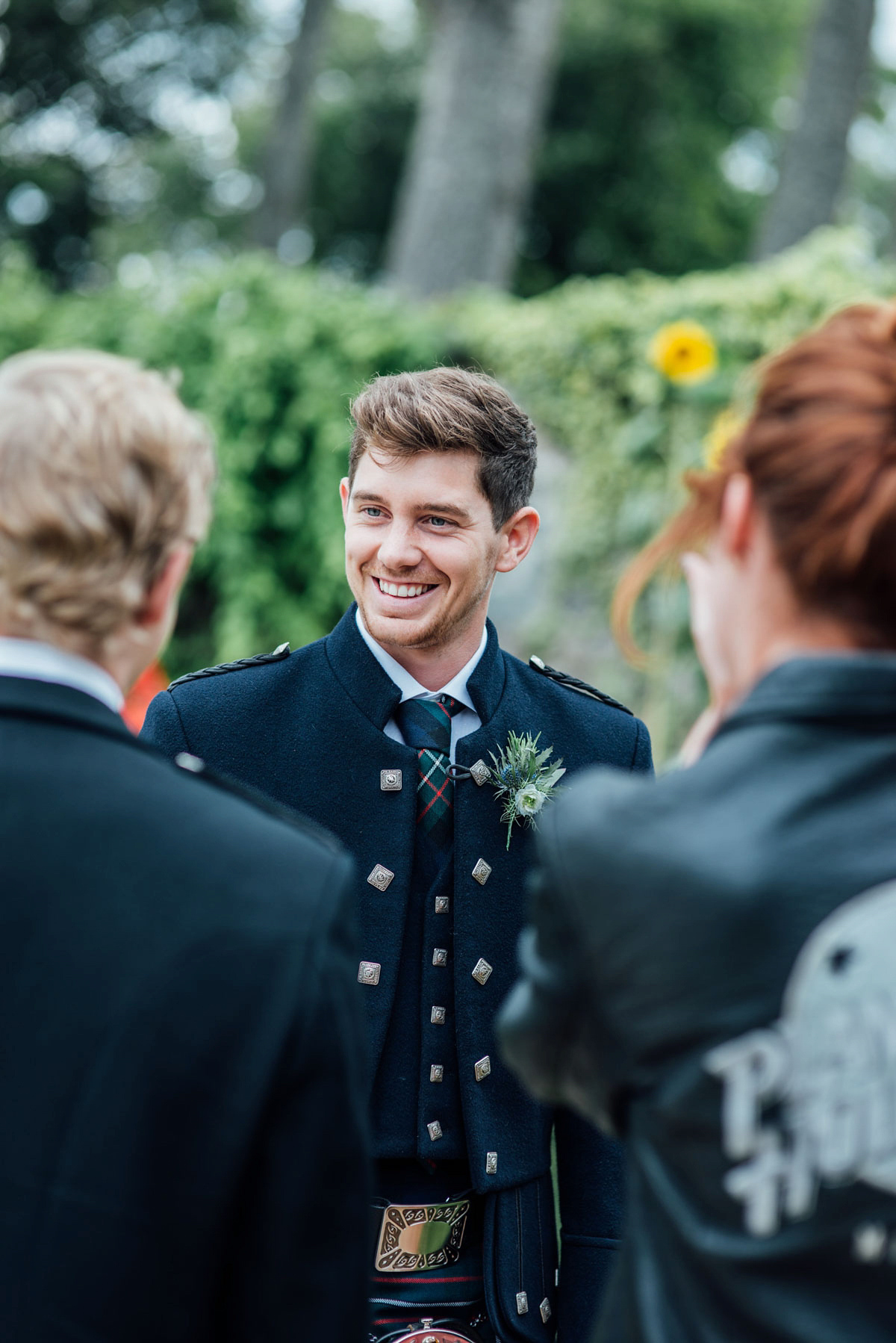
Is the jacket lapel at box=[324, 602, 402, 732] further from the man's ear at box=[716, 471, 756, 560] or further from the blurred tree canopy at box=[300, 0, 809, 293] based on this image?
the blurred tree canopy at box=[300, 0, 809, 293]

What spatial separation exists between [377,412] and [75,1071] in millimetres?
1316

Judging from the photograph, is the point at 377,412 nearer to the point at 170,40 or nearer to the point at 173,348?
the point at 173,348

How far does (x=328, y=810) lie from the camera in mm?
2072

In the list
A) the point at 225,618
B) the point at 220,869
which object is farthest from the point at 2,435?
the point at 225,618

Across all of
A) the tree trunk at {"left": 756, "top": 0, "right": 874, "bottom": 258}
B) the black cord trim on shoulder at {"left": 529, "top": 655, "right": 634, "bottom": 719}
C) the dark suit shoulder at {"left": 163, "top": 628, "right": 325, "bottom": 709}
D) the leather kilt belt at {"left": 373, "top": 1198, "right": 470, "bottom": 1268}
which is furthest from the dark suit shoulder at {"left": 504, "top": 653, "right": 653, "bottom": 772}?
the tree trunk at {"left": 756, "top": 0, "right": 874, "bottom": 258}

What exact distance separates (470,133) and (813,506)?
8047 mm

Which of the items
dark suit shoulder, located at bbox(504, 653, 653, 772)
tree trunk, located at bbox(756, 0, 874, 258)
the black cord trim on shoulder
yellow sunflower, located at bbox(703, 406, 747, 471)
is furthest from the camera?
tree trunk, located at bbox(756, 0, 874, 258)

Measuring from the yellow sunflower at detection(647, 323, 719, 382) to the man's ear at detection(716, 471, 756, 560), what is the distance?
12.3 feet

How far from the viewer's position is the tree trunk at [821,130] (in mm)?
9633

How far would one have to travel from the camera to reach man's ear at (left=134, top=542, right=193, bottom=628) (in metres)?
1.27

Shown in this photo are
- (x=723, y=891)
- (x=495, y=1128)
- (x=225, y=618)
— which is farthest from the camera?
(x=225, y=618)

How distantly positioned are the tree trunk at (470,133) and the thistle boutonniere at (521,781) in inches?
261

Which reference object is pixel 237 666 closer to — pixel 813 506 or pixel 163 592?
pixel 163 592

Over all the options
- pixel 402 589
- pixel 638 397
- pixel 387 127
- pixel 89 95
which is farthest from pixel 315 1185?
pixel 387 127
